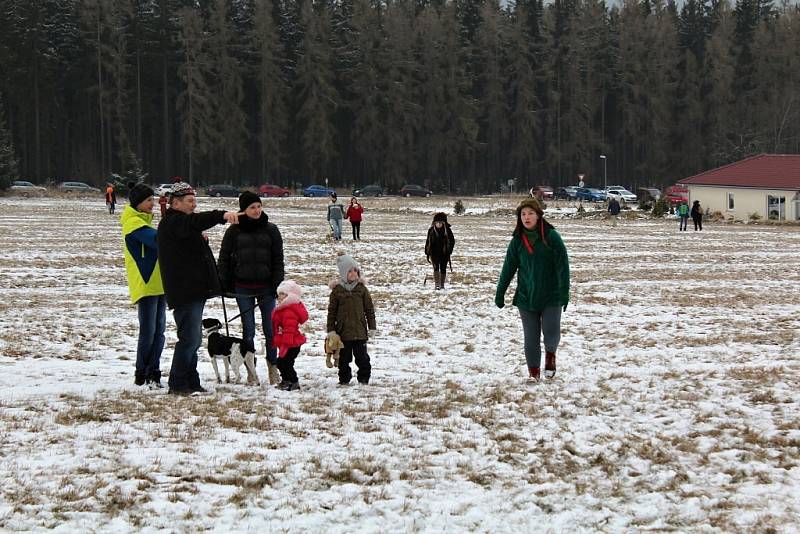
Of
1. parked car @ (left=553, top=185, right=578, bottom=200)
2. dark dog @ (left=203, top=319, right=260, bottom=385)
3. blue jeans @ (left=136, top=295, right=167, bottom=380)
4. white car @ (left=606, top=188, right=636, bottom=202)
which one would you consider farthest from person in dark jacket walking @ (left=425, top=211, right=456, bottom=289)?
parked car @ (left=553, top=185, right=578, bottom=200)

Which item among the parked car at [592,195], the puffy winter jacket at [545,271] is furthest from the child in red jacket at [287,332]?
the parked car at [592,195]

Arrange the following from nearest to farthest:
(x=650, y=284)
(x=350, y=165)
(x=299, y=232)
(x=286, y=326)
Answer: (x=286, y=326), (x=650, y=284), (x=299, y=232), (x=350, y=165)

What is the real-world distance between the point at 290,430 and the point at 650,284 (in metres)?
14.5

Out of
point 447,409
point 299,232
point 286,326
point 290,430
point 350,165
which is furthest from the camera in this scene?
point 350,165

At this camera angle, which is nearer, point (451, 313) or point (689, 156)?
point (451, 313)

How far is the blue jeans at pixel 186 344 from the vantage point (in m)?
8.65

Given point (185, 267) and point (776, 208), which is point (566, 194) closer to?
point (776, 208)

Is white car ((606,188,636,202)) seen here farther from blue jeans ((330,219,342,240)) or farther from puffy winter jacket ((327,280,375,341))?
puffy winter jacket ((327,280,375,341))

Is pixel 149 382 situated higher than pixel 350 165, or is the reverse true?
pixel 350 165

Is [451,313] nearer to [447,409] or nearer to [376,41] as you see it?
[447,409]

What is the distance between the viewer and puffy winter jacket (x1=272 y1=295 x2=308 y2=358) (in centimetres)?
915

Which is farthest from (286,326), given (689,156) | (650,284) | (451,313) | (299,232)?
(689,156)

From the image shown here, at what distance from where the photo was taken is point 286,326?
9188 millimetres

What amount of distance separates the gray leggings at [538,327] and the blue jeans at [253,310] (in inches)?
99.1
